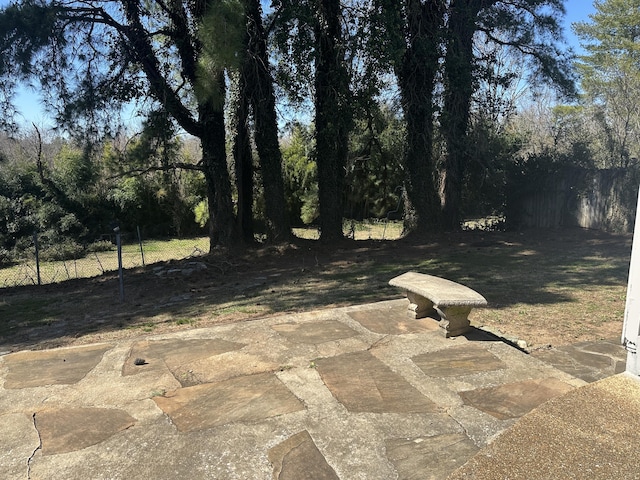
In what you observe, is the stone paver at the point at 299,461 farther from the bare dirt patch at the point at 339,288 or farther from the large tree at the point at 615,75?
the large tree at the point at 615,75

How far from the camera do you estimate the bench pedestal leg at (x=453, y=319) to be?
3.91m

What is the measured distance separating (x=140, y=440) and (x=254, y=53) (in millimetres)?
8596

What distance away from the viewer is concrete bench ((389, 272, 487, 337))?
3.79 meters

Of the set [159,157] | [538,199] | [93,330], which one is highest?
[159,157]

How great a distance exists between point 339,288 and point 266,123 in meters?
4.82

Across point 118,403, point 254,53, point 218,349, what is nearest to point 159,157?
point 254,53

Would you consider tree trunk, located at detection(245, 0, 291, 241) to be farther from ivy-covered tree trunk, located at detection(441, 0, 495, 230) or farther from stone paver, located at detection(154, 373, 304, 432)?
stone paver, located at detection(154, 373, 304, 432)

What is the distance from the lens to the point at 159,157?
11148 mm

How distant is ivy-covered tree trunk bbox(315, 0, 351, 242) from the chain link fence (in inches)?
143

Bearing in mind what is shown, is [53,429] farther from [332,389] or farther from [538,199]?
[538,199]

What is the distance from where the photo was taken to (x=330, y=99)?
973cm

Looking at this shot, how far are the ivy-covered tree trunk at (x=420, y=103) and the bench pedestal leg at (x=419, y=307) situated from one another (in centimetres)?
681

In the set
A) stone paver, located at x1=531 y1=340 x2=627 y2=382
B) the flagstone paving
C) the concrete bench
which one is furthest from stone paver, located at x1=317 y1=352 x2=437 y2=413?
stone paver, located at x1=531 y1=340 x2=627 y2=382

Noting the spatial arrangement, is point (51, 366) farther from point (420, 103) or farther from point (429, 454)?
point (420, 103)
